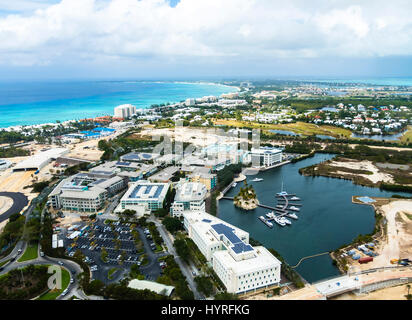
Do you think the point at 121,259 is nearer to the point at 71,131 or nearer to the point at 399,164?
the point at 399,164

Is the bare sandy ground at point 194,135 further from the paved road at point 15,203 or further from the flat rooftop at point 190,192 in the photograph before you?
the paved road at point 15,203

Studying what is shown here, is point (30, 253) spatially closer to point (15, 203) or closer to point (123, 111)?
point (15, 203)

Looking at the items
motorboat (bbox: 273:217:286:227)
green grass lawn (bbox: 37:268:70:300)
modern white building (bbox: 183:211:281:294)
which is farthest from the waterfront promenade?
green grass lawn (bbox: 37:268:70:300)

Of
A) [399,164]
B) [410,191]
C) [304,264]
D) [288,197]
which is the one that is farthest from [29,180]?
[399,164]

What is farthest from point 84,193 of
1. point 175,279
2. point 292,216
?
point 292,216

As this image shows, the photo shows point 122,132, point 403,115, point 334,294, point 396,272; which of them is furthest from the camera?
point 403,115

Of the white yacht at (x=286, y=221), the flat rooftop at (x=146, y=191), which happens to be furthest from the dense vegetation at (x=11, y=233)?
the white yacht at (x=286, y=221)

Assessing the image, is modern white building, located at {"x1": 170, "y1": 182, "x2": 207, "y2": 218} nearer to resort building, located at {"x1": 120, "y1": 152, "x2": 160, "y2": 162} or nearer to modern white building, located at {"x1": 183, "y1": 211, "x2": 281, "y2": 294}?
modern white building, located at {"x1": 183, "y1": 211, "x2": 281, "y2": 294}

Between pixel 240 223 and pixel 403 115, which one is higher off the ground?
pixel 403 115
